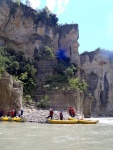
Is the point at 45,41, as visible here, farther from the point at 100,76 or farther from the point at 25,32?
the point at 100,76

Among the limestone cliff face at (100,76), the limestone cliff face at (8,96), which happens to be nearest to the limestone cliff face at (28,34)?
the limestone cliff face at (100,76)

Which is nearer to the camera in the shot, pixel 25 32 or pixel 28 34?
pixel 25 32

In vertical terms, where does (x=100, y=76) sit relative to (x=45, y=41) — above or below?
below

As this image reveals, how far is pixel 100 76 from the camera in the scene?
63219 millimetres

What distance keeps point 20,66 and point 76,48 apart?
15.0m

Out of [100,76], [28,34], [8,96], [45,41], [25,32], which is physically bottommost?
[8,96]

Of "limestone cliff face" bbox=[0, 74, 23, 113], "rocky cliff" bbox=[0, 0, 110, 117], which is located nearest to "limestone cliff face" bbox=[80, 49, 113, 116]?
"rocky cliff" bbox=[0, 0, 110, 117]

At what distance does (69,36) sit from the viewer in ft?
179

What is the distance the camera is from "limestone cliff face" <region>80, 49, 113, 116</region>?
203ft

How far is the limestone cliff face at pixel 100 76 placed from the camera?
61969mm

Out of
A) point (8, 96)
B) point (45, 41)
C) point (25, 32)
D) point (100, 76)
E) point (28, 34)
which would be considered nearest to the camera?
point (8, 96)

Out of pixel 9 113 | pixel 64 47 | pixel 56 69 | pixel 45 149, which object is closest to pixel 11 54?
pixel 56 69

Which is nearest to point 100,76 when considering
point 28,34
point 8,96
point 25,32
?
point 28,34

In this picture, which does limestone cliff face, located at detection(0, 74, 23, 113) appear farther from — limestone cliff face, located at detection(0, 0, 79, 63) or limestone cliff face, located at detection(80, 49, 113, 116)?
limestone cliff face, located at detection(80, 49, 113, 116)
